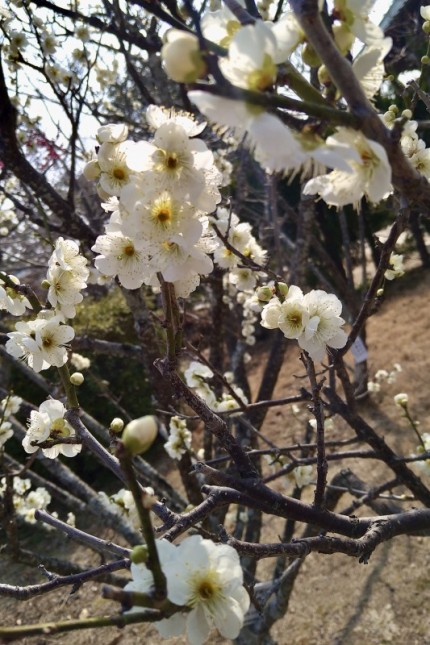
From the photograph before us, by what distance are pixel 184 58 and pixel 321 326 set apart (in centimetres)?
93

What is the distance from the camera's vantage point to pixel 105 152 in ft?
3.18

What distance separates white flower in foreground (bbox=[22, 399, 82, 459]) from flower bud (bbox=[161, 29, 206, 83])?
3.27 feet

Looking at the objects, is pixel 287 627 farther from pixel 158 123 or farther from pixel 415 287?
pixel 415 287

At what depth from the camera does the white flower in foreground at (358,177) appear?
2.14 ft

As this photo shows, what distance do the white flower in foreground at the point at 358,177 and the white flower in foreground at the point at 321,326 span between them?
0.60 m

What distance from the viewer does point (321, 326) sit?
139 cm

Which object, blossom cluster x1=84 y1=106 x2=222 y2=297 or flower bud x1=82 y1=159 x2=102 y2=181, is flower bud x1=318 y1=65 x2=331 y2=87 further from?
flower bud x1=82 y1=159 x2=102 y2=181

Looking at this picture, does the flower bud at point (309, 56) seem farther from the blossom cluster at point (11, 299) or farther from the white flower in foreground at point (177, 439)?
the white flower in foreground at point (177, 439)

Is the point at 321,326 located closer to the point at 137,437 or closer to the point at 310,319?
the point at 310,319

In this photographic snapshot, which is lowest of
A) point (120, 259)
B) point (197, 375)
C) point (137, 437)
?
point (137, 437)

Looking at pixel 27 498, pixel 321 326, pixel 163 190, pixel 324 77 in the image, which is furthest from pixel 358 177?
pixel 27 498

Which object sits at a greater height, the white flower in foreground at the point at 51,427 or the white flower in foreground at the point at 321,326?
the white flower in foreground at the point at 321,326

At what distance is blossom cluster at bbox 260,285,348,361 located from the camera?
1339mm

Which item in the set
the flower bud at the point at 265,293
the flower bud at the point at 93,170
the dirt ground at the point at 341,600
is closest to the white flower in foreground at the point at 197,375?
the dirt ground at the point at 341,600
